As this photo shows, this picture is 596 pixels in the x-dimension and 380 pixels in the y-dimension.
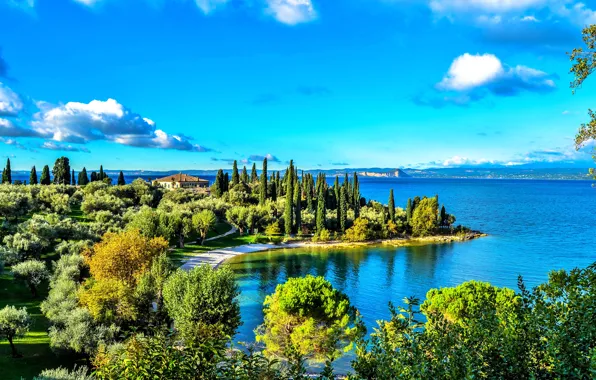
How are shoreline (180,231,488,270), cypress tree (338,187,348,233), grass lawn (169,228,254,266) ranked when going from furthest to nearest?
cypress tree (338,187,348,233) < shoreline (180,231,488,270) < grass lawn (169,228,254,266)

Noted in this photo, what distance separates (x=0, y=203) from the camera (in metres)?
54.8

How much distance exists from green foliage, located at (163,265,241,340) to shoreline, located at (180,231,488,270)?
1155 inches

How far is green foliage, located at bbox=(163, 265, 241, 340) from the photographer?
24.7 meters

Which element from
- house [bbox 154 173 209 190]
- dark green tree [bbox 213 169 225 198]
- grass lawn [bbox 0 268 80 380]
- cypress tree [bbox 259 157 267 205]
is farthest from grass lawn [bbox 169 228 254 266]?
house [bbox 154 173 209 190]

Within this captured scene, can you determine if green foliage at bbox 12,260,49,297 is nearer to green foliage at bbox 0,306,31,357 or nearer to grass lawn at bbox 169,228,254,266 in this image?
green foliage at bbox 0,306,31,357

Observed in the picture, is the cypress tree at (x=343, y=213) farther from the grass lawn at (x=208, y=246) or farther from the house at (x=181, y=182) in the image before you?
the house at (x=181, y=182)

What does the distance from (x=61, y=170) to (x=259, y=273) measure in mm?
77191

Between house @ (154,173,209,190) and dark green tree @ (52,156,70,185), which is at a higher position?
dark green tree @ (52,156,70,185)

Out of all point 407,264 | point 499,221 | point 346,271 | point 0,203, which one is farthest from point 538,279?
point 0,203

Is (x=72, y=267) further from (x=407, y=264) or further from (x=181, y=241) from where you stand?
(x=407, y=264)

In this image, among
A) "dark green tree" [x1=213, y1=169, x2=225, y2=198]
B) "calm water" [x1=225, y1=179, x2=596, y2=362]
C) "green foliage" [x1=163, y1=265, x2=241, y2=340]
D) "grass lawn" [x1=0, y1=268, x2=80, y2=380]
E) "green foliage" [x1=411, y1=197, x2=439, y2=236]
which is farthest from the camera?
"dark green tree" [x1=213, y1=169, x2=225, y2=198]

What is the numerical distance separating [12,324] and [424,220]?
77.7 m

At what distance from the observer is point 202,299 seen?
2509 cm

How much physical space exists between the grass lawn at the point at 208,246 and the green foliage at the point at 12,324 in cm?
3073
